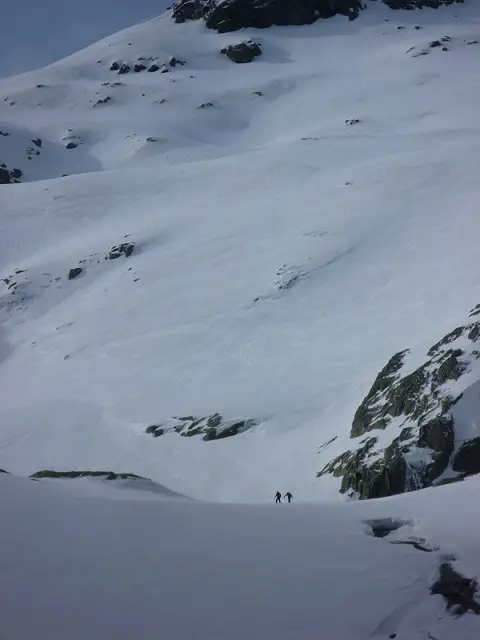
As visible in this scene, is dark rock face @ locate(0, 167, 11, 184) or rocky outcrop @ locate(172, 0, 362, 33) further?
rocky outcrop @ locate(172, 0, 362, 33)

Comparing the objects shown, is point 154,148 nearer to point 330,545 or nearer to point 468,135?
point 468,135

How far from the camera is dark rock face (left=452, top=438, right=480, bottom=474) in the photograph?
1338 cm

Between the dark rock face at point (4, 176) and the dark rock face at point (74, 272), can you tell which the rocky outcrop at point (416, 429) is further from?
the dark rock face at point (4, 176)

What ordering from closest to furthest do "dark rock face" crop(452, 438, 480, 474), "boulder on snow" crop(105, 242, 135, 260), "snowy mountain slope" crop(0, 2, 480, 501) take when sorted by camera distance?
"dark rock face" crop(452, 438, 480, 474) < "snowy mountain slope" crop(0, 2, 480, 501) < "boulder on snow" crop(105, 242, 135, 260)

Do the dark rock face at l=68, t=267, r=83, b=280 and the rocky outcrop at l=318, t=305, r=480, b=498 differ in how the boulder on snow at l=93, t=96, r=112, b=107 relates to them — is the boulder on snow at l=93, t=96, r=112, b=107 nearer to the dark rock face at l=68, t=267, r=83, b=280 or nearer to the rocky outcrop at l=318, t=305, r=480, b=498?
the dark rock face at l=68, t=267, r=83, b=280

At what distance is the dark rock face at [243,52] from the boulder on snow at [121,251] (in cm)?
8054

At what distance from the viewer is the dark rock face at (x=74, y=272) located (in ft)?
141

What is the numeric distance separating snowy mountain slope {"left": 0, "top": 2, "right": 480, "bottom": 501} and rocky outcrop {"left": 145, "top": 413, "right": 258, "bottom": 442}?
35 centimetres

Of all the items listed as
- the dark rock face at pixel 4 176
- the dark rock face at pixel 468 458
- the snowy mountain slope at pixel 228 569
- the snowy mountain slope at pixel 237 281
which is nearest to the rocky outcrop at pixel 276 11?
the snowy mountain slope at pixel 237 281

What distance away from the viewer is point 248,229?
4103cm

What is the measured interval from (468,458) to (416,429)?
144 cm

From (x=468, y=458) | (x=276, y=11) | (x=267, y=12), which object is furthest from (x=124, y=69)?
(x=468, y=458)

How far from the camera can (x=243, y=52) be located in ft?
370

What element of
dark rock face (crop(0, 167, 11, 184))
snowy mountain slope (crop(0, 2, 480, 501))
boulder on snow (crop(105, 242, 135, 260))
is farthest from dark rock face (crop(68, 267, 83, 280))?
dark rock face (crop(0, 167, 11, 184))
